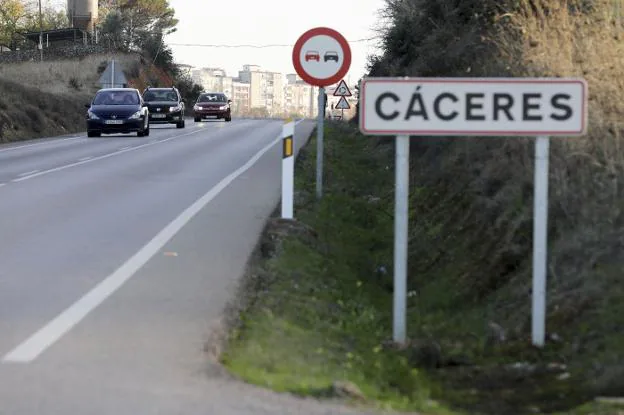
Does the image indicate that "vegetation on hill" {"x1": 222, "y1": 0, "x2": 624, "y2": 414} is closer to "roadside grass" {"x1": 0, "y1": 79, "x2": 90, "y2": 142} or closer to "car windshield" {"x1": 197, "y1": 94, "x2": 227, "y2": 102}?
"roadside grass" {"x1": 0, "y1": 79, "x2": 90, "y2": 142}

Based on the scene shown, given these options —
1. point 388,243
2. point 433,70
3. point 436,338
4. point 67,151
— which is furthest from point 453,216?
point 67,151

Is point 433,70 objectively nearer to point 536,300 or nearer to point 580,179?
point 580,179

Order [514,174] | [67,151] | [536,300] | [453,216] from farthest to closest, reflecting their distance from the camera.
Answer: [67,151] < [453,216] < [514,174] < [536,300]

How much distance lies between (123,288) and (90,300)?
0.55 meters

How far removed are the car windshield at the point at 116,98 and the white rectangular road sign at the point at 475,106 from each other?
3284 cm

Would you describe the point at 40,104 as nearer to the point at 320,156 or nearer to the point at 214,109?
the point at 214,109

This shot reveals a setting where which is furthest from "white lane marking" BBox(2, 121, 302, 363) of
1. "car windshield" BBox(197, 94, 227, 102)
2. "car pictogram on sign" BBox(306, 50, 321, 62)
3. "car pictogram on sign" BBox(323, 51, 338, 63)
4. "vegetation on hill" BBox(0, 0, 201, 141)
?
"car windshield" BBox(197, 94, 227, 102)

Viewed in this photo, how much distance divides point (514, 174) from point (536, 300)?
3449mm

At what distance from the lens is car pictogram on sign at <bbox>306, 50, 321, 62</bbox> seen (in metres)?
15.9

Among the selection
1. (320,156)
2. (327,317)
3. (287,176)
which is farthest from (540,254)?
(320,156)

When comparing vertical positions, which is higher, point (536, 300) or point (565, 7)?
point (565, 7)

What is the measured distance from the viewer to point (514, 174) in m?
11.1

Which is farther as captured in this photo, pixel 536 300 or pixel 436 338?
pixel 436 338

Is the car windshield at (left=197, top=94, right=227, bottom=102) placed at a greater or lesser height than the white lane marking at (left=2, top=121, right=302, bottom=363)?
greater
